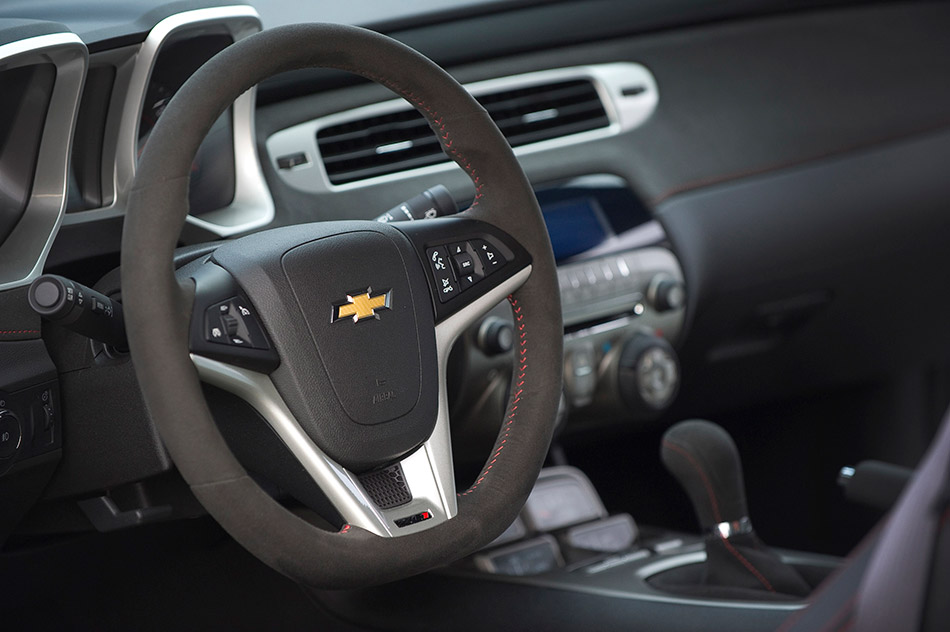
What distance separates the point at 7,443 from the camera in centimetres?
110

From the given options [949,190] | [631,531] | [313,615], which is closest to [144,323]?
[313,615]

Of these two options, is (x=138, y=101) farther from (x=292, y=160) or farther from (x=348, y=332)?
(x=348, y=332)

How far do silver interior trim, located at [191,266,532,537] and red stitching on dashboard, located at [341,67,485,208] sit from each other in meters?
0.25

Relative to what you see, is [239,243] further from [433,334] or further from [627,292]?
[627,292]

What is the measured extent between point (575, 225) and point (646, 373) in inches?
9.9

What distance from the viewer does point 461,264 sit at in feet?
3.77

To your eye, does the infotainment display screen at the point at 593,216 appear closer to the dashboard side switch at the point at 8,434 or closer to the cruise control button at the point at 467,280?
the cruise control button at the point at 467,280

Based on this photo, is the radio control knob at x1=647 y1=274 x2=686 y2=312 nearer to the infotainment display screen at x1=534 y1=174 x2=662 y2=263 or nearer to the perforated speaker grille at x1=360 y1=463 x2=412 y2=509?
the infotainment display screen at x1=534 y1=174 x2=662 y2=263

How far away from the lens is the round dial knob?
1722mm

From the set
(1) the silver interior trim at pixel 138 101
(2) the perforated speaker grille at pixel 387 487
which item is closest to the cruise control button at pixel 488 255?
(2) the perforated speaker grille at pixel 387 487

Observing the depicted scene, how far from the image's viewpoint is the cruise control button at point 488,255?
1.16 meters

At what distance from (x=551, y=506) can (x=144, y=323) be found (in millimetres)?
1020

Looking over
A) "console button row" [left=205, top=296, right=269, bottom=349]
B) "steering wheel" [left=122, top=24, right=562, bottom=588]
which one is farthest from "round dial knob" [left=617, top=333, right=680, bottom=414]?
"console button row" [left=205, top=296, right=269, bottom=349]

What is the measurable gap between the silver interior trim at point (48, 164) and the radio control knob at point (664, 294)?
0.91 metres
